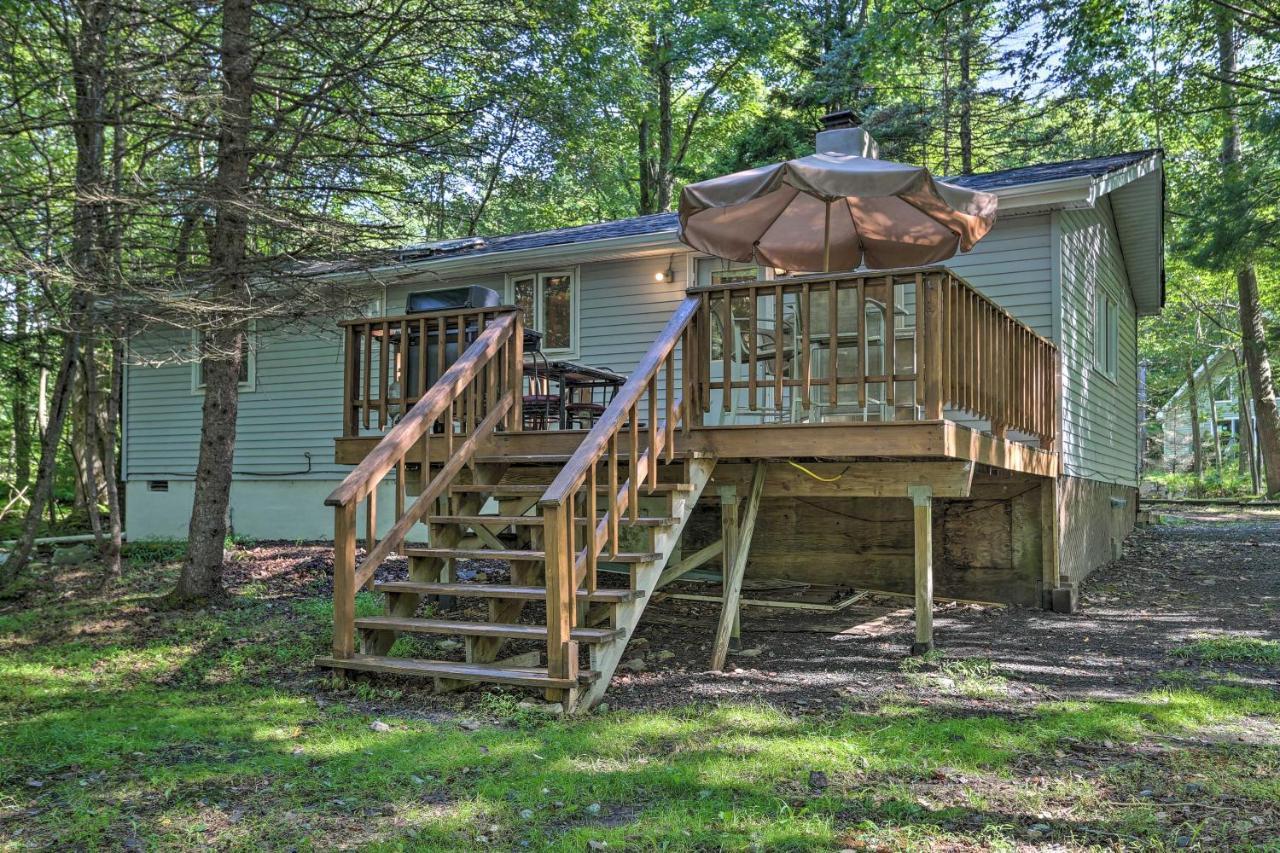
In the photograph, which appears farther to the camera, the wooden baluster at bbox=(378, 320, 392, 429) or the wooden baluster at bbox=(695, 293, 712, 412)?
the wooden baluster at bbox=(378, 320, 392, 429)

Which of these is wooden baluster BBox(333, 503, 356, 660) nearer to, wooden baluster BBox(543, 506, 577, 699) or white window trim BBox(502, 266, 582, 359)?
wooden baluster BBox(543, 506, 577, 699)

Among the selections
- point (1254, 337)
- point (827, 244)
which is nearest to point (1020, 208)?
point (827, 244)

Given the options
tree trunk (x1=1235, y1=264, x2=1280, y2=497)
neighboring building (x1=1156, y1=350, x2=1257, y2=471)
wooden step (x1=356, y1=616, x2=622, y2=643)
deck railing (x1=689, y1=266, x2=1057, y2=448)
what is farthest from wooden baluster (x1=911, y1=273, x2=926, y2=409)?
neighboring building (x1=1156, y1=350, x2=1257, y2=471)

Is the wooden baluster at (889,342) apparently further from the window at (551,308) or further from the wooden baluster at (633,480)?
the window at (551,308)

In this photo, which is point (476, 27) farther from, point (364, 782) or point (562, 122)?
point (364, 782)

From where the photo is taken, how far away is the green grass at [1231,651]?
227 inches

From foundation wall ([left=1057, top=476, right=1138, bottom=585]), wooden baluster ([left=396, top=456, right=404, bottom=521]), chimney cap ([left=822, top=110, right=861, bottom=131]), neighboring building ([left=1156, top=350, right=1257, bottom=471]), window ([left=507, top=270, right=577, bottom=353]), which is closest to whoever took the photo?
wooden baluster ([left=396, top=456, right=404, bottom=521])

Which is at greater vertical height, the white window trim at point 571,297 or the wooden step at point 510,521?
the white window trim at point 571,297

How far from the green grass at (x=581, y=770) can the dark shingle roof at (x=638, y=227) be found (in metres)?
4.49

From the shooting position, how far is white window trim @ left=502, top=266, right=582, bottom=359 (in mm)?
10805

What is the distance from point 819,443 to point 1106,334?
7.67m

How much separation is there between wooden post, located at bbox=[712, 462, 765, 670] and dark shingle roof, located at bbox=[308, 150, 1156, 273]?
3827mm

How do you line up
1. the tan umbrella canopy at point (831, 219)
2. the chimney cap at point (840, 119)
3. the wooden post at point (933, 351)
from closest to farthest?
the wooden post at point (933, 351) < the tan umbrella canopy at point (831, 219) < the chimney cap at point (840, 119)

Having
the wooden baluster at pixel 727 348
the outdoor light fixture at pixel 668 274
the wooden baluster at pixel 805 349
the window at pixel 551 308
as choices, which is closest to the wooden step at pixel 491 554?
the wooden baluster at pixel 727 348
